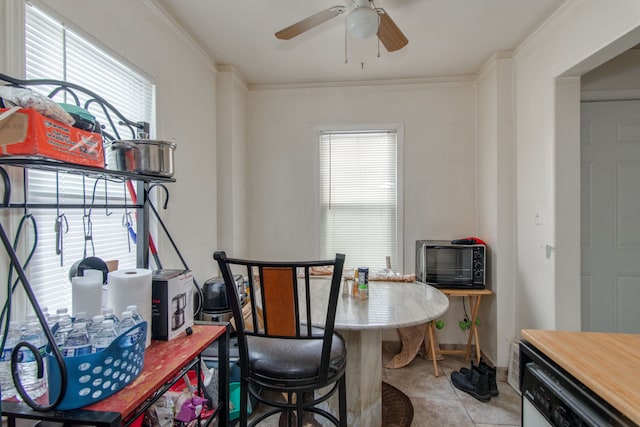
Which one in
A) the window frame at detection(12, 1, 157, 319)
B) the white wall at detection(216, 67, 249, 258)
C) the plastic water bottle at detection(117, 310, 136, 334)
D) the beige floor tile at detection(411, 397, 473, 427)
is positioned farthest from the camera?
the white wall at detection(216, 67, 249, 258)

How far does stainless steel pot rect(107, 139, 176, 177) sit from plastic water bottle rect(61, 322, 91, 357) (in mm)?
608

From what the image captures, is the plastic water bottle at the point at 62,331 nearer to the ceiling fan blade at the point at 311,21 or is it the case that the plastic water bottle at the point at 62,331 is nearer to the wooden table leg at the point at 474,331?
the ceiling fan blade at the point at 311,21

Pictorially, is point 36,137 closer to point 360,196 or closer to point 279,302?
point 279,302

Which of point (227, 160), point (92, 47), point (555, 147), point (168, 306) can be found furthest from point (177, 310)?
point (555, 147)

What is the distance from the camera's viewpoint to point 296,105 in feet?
10.1

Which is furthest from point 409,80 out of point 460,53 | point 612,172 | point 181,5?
point 181,5

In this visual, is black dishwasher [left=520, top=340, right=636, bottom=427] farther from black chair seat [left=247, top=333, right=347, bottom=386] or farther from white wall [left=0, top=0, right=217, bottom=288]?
white wall [left=0, top=0, right=217, bottom=288]

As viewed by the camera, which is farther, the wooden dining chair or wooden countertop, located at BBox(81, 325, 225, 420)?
the wooden dining chair

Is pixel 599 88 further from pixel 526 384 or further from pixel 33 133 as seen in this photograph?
pixel 33 133

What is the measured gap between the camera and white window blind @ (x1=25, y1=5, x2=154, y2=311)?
3.78 ft

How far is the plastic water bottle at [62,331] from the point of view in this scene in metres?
0.83

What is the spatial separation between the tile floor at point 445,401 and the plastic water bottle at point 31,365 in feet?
4.85

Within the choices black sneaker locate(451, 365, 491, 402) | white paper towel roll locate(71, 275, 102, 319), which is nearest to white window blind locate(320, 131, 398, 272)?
black sneaker locate(451, 365, 491, 402)

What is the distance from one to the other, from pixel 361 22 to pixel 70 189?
5.12 feet
